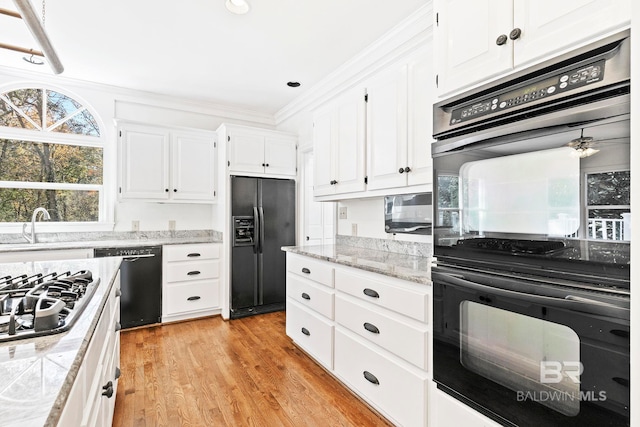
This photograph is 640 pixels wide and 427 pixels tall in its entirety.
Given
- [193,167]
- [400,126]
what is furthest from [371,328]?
[193,167]

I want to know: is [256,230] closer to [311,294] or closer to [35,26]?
[311,294]

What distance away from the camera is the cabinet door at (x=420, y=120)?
6.55 ft

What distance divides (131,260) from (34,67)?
2.23 meters

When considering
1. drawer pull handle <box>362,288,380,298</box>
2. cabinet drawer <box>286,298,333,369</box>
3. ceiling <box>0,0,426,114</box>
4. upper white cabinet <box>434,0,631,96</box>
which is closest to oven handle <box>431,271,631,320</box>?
drawer pull handle <box>362,288,380,298</box>

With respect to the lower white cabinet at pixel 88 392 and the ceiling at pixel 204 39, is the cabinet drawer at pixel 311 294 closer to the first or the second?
the lower white cabinet at pixel 88 392

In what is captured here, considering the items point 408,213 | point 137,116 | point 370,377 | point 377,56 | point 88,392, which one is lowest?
point 370,377

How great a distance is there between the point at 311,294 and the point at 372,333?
2.54ft

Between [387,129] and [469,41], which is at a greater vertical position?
[469,41]

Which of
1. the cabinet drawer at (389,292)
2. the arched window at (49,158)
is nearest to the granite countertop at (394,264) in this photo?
the cabinet drawer at (389,292)

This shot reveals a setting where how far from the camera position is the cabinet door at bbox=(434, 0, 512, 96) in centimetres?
125

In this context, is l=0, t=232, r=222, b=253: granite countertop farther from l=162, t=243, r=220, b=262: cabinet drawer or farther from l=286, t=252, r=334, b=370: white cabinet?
l=286, t=252, r=334, b=370: white cabinet

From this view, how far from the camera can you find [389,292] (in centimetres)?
183

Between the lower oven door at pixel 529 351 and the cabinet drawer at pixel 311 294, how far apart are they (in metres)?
1.00

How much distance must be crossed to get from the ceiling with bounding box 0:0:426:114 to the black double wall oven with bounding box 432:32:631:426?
1.46 meters
